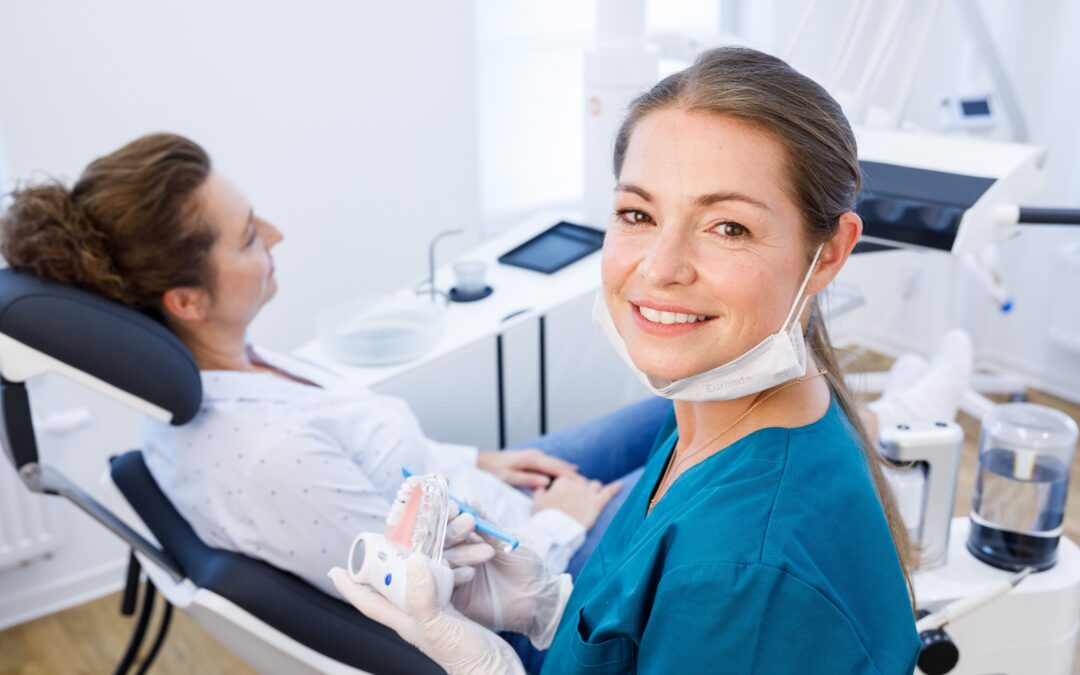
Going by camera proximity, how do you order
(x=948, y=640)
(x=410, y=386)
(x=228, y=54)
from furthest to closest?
(x=228, y=54), (x=410, y=386), (x=948, y=640)

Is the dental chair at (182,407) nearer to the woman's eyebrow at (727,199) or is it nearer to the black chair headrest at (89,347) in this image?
the black chair headrest at (89,347)

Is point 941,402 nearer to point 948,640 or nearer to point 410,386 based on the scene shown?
point 948,640

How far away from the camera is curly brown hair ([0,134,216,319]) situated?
1314 millimetres

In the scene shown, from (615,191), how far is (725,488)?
33cm

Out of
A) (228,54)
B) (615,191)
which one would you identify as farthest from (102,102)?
(615,191)

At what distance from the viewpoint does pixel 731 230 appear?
0.92 m

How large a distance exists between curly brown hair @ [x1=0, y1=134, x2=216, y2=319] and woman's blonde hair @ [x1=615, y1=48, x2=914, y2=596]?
2.41ft

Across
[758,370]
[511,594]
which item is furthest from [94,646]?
[758,370]

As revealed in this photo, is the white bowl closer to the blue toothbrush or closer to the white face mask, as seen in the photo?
the blue toothbrush

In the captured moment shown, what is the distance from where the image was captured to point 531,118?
3.02m

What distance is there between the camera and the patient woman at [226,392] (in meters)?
1.31

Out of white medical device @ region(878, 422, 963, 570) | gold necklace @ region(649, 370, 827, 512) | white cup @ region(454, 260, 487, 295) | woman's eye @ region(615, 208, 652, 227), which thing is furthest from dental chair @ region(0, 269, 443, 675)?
white cup @ region(454, 260, 487, 295)

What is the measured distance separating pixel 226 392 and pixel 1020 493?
4.07 ft

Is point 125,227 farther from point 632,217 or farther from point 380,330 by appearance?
point 632,217
